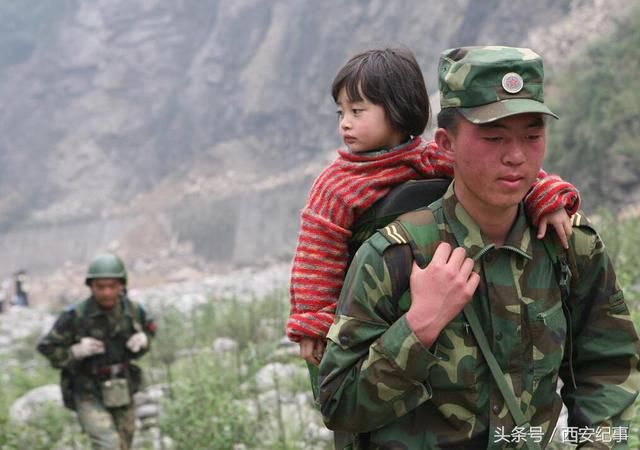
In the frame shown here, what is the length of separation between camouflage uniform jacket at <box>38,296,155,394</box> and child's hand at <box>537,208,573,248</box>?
11.2 ft

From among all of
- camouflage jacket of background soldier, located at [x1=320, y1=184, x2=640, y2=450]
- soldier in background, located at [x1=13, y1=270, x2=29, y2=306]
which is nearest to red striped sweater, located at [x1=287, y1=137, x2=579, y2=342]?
camouflage jacket of background soldier, located at [x1=320, y1=184, x2=640, y2=450]

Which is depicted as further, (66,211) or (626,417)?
(66,211)

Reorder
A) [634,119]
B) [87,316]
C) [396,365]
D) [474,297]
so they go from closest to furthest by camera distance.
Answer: [396,365]
[474,297]
[87,316]
[634,119]

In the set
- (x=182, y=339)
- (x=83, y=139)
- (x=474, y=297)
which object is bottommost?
(x=182, y=339)

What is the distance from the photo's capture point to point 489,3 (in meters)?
33.5

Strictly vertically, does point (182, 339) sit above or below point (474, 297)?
below

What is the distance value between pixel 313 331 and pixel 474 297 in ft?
1.15

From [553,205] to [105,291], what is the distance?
11.2ft

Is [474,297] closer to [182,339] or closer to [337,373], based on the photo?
[337,373]

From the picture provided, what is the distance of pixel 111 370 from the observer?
4.71m

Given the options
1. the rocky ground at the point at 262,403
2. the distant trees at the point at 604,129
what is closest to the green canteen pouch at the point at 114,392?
the rocky ground at the point at 262,403

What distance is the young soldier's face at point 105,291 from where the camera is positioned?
4.66 m

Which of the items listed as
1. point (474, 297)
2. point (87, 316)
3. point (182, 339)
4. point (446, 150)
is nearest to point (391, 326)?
point (474, 297)

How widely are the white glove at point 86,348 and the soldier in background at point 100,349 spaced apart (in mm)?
11
